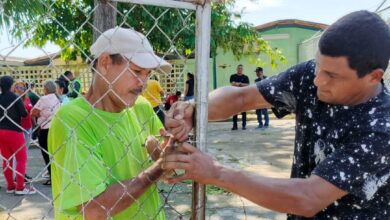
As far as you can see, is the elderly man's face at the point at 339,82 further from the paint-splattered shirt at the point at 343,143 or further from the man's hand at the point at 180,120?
the man's hand at the point at 180,120

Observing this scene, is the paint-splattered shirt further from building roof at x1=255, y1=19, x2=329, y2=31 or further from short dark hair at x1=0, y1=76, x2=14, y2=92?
building roof at x1=255, y1=19, x2=329, y2=31

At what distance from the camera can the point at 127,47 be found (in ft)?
4.50

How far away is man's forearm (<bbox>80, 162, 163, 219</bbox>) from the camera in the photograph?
123 cm

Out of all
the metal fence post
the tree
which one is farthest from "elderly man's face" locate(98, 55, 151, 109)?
the tree

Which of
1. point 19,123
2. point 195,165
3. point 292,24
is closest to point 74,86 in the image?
point 195,165

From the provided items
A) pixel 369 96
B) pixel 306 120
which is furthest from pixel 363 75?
pixel 306 120

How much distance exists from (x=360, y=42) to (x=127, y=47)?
0.79 metres

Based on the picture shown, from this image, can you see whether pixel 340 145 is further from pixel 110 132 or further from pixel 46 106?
pixel 46 106

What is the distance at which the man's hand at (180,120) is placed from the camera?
1325 millimetres

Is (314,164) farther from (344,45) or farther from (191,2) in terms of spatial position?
(191,2)

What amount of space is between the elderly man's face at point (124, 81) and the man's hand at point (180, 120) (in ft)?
0.57

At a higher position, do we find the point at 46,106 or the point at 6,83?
the point at 6,83

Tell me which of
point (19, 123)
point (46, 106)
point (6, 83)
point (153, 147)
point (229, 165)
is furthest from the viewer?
point (229, 165)

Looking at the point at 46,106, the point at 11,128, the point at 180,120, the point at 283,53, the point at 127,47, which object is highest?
the point at 283,53
